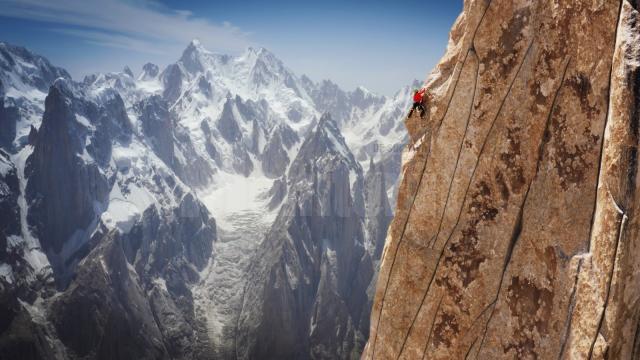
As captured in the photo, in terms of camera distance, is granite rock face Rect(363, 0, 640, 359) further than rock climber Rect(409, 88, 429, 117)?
No

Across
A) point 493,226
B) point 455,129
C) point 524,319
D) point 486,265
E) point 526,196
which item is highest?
point 455,129

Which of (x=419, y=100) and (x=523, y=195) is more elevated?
(x=419, y=100)

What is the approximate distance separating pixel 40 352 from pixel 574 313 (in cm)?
20625

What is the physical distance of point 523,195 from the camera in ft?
41.6

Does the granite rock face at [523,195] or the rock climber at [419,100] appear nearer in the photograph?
the granite rock face at [523,195]

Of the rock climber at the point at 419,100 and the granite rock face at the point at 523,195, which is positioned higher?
the rock climber at the point at 419,100

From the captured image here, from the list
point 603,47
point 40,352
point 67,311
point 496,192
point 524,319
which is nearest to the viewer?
point 603,47

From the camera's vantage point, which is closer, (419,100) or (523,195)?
(523,195)

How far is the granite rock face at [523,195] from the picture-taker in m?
10.3

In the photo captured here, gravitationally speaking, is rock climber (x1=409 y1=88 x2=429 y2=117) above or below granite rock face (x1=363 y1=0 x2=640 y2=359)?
above

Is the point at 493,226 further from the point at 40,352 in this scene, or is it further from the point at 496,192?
the point at 40,352

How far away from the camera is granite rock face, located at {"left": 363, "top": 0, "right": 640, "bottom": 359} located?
33.8 feet

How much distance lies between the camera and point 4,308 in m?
166

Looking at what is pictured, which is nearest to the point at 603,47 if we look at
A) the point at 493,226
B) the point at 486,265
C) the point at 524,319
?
the point at 493,226
